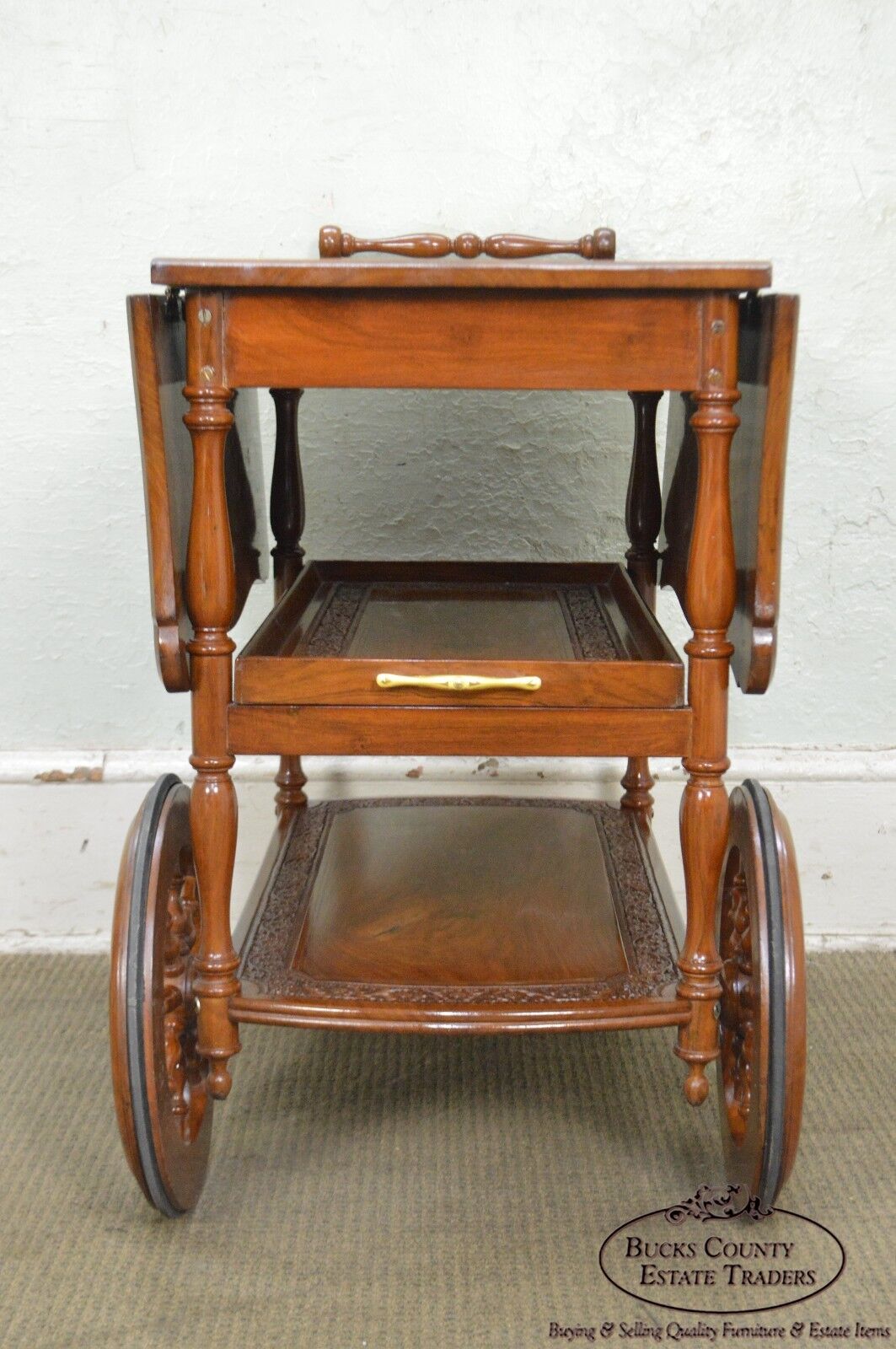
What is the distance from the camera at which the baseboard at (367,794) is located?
1.80 meters

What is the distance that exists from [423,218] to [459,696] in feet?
2.59

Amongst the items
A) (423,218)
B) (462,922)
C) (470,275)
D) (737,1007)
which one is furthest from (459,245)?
(737,1007)

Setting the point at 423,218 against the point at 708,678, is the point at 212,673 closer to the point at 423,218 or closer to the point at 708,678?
the point at 708,678

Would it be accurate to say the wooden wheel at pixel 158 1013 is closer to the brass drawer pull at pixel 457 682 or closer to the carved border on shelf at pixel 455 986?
the carved border on shelf at pixel 455 986

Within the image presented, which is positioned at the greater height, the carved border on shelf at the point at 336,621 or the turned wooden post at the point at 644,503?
the turned wooden post at the point at 644,503

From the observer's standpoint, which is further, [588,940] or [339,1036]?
[339,1036]

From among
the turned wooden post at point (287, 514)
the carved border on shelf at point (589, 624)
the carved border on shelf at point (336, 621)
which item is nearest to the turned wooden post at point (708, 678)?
the carved border on shelf at point (589, 624)

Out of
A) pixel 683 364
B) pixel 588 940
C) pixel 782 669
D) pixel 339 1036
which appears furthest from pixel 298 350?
pixel 782 669

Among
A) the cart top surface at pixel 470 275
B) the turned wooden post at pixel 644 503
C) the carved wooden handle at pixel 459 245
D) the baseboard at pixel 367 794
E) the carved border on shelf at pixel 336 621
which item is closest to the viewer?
the cart top surface at pixel 470 275

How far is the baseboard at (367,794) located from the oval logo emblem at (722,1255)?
25.8 inches

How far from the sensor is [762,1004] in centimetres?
115

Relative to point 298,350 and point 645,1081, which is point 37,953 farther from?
point 298,350

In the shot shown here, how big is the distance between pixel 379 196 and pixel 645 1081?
3.52 feet

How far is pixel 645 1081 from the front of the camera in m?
1.47
